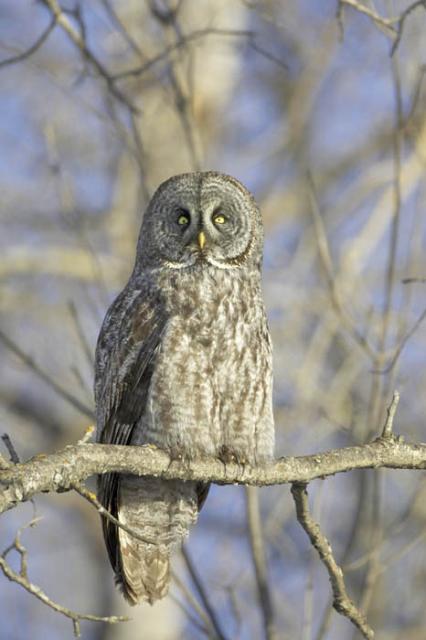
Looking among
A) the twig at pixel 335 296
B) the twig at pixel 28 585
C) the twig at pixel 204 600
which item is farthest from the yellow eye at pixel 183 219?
A: the twig at pixel 28 585

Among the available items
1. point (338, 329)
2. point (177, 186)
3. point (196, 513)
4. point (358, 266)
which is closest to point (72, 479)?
point (196, 513)

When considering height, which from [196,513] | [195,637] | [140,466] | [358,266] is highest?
[358,266]

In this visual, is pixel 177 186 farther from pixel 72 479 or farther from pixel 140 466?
pixel 72 479

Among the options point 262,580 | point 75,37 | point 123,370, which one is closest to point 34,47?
point 75,37

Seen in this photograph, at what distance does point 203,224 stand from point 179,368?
0.88 m

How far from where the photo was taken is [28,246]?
10094mm

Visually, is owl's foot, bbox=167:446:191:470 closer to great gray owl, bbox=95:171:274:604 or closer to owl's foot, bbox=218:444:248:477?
great gray owl, bbox=95:171:274:604

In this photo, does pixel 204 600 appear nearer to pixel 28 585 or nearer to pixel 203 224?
pixel 203 224

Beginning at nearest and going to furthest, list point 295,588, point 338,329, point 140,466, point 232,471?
point 140,466, point 232,471, point 338,329, point 295,588

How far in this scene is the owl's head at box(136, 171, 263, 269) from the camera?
500 centimetres

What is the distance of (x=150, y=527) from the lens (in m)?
4.82

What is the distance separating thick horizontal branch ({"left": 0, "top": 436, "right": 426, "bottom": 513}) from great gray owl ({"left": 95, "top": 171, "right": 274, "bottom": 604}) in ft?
0.53

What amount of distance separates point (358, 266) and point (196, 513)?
314 cm

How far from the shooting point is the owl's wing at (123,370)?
457 cm
